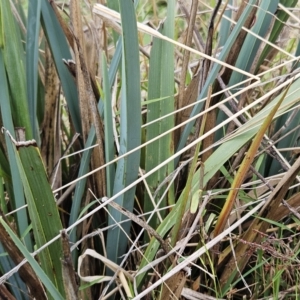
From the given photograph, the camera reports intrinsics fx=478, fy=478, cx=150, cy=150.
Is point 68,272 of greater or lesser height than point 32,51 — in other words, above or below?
below

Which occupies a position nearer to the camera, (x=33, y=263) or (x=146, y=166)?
(x=33, y=263)

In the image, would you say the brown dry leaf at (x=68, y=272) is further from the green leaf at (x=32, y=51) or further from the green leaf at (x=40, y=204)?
the green leaf at (x=32, y=51)

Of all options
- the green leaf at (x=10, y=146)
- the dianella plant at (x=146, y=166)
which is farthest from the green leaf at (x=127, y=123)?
the green leaf at (x=10, y=146)

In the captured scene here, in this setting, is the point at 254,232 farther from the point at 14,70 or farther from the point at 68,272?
the point at 14,70

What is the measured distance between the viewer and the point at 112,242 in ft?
2.11

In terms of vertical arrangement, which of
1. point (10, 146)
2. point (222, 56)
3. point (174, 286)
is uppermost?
point (222, 56)

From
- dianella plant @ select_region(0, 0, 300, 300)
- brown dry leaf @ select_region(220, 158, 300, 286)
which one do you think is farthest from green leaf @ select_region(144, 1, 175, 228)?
brown dry leaf @ select_region(220, 158, 300, 286)

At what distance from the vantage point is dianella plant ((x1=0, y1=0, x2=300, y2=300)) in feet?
1.77

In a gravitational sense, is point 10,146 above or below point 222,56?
below

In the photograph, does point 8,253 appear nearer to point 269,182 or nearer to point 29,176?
point 29,176

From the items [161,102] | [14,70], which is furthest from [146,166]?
[14,70]

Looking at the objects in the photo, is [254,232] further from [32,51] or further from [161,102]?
[32,51]

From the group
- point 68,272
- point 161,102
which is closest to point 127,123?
point 161,102

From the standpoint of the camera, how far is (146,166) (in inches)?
25.2
